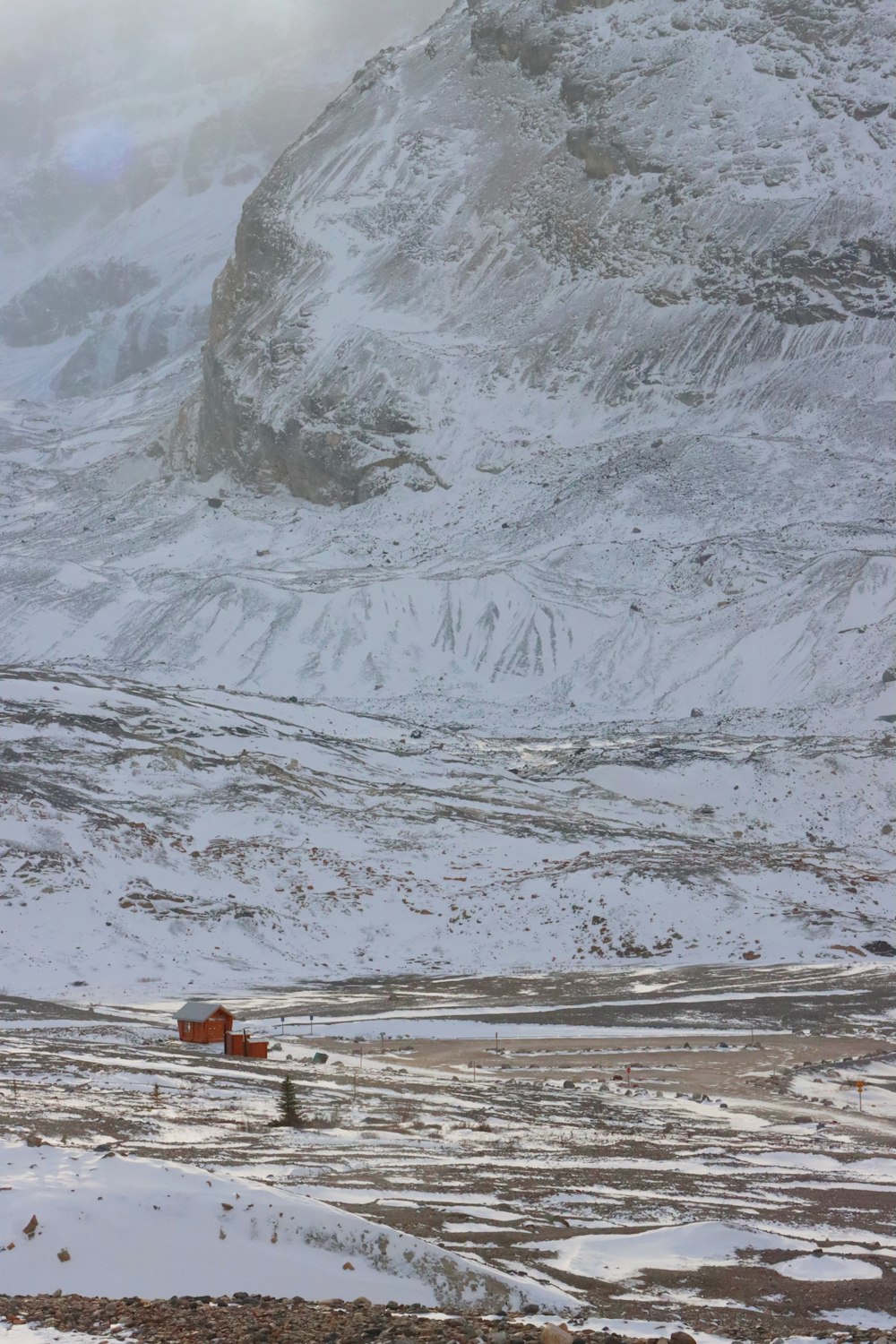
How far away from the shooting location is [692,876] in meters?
39.4

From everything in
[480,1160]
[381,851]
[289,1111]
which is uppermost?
[480,1160]

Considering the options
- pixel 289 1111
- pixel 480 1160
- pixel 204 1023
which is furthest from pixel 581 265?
pixel 480 1160

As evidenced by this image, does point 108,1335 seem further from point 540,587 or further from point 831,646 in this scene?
point 540,587

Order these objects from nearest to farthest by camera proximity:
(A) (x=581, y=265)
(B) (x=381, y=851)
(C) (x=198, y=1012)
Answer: (C) (x=198, y=1012), (B) (x=381, y=851), (A) (x=581, y=265)

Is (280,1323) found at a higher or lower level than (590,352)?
higher

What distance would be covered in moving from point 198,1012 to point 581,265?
9397 centimetres

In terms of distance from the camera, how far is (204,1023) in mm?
23484

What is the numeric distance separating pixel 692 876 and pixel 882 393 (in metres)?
63.6

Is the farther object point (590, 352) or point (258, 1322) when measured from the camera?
point (590, 352)

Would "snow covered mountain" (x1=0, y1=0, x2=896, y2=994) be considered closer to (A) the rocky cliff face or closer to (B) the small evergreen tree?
(A) the rocky cliff face

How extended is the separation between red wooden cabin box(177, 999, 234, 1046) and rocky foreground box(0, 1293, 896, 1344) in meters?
15.2

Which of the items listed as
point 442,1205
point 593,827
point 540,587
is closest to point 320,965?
point 593,827

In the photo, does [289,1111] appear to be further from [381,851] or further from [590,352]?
[590,352]

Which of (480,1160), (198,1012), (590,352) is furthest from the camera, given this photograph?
(590,352)
